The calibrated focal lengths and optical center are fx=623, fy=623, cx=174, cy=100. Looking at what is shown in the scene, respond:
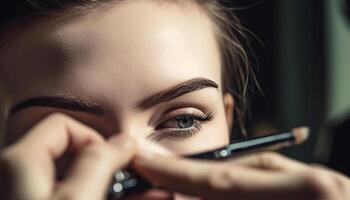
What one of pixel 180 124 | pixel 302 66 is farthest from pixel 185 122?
pixel 302 66

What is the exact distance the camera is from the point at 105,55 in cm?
69

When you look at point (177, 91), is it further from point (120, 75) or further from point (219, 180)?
point (219, 180)

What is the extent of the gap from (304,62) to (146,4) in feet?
2.99

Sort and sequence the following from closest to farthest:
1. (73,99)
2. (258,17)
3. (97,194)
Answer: (97,194), (73,99), (258,17)

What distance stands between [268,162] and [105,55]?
248 mm

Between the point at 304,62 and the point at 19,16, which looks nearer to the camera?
the point at 19,16

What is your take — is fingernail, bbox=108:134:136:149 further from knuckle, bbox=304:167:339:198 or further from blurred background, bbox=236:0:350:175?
blurred background, bbox=236:0:350:175

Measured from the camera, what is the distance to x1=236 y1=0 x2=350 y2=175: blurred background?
155 cm

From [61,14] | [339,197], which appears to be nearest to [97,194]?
[339,197]

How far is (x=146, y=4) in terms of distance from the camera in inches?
29.0

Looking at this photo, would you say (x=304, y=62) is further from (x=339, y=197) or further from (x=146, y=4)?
(x=339, y=197)

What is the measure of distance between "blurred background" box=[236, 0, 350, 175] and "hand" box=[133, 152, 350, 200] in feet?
3.33

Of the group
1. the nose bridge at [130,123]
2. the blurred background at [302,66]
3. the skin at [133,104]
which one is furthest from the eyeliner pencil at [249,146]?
the blurred background at [302,66]

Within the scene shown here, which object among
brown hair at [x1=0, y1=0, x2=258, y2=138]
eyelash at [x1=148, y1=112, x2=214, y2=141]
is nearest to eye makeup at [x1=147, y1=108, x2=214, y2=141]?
eyelash at [x1=148, y1=112, x2=214, y2=141]
